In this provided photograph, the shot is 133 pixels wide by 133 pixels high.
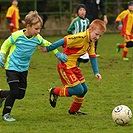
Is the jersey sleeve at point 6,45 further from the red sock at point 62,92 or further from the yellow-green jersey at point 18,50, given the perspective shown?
the red sock at point 62,92

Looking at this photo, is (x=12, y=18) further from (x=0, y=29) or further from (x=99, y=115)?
(x=99, y=115)

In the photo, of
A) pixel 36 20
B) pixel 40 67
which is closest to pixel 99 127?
pixel 36 20

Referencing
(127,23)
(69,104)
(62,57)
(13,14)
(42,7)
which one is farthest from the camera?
(42,7)

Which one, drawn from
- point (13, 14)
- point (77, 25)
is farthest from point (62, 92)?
point (13, 14)

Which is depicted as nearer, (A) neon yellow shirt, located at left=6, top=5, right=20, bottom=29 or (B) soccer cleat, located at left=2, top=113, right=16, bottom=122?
(B) soccer cleat, located at left=2, top=113, right=16, bottom=122

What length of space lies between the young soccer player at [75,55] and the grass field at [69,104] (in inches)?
12.7

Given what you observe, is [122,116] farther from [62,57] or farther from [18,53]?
[18,53]

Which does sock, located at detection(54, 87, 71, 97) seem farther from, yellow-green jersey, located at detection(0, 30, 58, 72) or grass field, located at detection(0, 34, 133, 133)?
yellow-green jersey, located at detection(0, 30, 58, 72)

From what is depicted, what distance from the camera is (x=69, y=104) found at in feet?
30.1

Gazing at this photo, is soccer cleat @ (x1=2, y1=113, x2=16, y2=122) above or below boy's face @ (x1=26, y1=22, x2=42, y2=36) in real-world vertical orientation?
below

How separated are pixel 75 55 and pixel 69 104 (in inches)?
48.7

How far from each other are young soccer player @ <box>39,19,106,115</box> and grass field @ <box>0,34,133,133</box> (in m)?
0.32

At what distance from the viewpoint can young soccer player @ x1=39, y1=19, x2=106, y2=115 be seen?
314 inches

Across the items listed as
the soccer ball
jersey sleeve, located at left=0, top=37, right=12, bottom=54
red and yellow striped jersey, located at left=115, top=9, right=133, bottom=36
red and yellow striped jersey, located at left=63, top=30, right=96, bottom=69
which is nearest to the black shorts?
jersey sleeve, located at left=0, top=37, right=12, bottom=54
